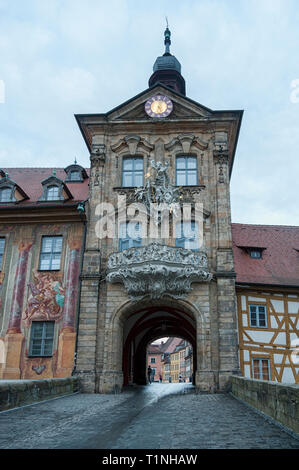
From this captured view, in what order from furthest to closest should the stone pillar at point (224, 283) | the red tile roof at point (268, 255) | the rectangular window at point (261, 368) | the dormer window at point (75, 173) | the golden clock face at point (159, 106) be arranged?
Answer: the dormer window at point (75, 173) < the golden clock face at point (159, 106) < the red tile roof at point (268, 255) < the rectangular window at point (261, 368) < the stone pillar at point (224, 283)

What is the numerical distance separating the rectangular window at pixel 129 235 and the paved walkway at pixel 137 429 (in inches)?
350

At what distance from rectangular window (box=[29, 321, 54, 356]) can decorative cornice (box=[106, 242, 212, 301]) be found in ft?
11.0

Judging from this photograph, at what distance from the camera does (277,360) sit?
19.5m

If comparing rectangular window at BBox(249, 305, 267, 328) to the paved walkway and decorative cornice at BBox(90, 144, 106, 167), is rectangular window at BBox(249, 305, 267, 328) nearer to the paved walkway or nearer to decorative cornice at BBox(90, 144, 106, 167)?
the paved walkway

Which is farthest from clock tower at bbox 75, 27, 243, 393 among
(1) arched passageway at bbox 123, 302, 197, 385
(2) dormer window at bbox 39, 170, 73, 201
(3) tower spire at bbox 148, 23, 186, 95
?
(3) tower spire at bbox 148, 23, 186, 95

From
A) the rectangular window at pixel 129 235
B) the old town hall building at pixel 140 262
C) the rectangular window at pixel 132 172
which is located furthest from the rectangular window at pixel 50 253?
the rectangular window at pixel 132 172

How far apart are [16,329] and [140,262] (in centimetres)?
612

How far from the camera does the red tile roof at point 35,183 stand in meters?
22.3

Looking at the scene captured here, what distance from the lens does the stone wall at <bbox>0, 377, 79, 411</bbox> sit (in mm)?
10070

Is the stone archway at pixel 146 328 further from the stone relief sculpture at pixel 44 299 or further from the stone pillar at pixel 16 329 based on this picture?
the stone pillar at pixel 16 329

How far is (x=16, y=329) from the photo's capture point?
61.8ft

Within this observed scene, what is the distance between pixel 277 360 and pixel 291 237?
7.85 m

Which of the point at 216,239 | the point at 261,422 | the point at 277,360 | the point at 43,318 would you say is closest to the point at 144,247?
the point at 216,239

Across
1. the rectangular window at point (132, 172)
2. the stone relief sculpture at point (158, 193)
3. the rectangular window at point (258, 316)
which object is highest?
the rectangular window at point (132, 172)
